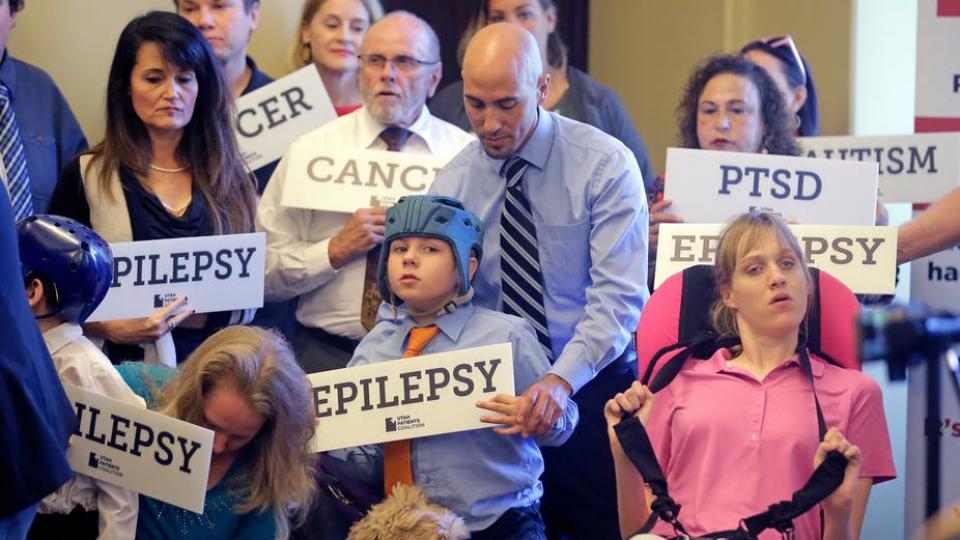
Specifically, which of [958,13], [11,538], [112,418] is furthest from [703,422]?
[958,13]

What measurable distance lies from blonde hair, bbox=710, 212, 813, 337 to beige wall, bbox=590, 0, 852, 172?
118 inches

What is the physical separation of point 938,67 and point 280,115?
2.67 metres

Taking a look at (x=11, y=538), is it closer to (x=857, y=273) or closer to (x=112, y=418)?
(x=112, y=418)

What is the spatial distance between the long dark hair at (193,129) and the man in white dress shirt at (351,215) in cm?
22

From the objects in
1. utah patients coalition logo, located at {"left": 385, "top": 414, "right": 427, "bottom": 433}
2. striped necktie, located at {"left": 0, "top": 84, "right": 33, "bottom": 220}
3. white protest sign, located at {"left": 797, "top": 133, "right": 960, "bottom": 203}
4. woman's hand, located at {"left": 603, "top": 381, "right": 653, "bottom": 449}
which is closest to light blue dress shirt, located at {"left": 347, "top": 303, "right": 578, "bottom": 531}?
utah patients coalition logo, located at {"left": 385, "top": 414, "right": 427, "bottom": 433}

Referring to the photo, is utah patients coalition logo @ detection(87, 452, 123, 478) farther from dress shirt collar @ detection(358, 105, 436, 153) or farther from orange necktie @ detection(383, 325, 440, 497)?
dress shirt collar @ detection(358, 105, 436, 153)

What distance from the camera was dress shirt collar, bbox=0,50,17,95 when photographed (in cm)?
529

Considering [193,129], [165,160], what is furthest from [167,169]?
[193,129]

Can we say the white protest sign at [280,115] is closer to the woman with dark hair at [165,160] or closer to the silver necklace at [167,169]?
the woman with dark hair at [165,160]

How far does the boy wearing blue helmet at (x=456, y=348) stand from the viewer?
4105 millimetres

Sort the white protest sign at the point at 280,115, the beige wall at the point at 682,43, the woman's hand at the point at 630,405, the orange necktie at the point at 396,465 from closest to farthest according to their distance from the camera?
the woman's hand at the point at 630,405, the orange necktie at the point at 396,465, the white protest sign at the point at 280,115, the beige wall at the point at 682,43

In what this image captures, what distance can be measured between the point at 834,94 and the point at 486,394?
3503 millimetres

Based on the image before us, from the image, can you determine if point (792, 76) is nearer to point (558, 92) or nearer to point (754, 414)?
point (558, 92)

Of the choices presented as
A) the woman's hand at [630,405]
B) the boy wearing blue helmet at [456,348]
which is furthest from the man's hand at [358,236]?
the woman's hand at [630,405]
